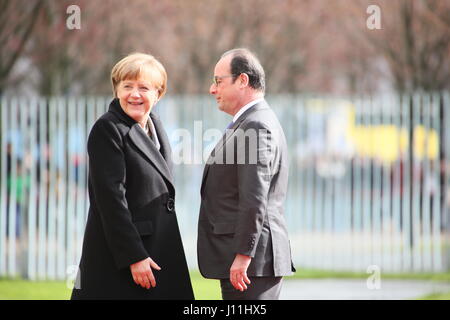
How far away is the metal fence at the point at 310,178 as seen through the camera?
457 inches

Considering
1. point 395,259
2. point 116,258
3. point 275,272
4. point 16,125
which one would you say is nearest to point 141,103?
point 116,258

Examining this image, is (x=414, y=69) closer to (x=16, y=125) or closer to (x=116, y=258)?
(x=16, y=125)

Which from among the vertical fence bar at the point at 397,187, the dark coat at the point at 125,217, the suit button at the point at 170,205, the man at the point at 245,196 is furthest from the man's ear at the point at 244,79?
the vertical fence bar at the point at 397,187

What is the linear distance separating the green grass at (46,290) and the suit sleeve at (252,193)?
4470 mm

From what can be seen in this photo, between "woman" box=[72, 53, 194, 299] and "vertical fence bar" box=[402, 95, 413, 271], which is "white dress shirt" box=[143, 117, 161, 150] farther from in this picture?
"vertical fence bar" box=[402, 95, 413, 271]

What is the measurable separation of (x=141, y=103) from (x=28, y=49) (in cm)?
1307

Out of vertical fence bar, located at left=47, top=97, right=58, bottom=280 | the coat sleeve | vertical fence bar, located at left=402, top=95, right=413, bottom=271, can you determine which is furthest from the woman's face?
vertical fence bar, located at left=402, top=95, right=413, bottom=271

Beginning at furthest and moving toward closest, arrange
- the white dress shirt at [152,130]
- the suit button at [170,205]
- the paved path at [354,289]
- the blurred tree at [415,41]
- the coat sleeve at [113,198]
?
1. the blurred tree at [415,41]
2. the paved path at [354,289]
3. the white dress shirt at [152,130]
4. the suit button at [170,205]
5. the coat sleeve at [113,198]

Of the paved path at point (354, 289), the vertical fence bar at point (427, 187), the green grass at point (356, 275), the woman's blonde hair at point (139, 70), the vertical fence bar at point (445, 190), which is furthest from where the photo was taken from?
the vertical fence bar at point (427, 187)

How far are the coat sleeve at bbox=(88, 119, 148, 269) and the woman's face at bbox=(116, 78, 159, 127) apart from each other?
181 millimetres

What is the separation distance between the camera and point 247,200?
4.71m

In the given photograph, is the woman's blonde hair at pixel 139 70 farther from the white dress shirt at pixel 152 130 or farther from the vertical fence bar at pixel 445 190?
the vertical fence bar at pixel 445 190

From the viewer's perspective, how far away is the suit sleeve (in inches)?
186

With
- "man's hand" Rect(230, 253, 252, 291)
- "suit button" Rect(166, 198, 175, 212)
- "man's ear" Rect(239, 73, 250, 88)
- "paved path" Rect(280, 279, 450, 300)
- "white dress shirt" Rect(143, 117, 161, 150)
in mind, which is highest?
"man's ear" Rect(239, 73, 250, 88)
